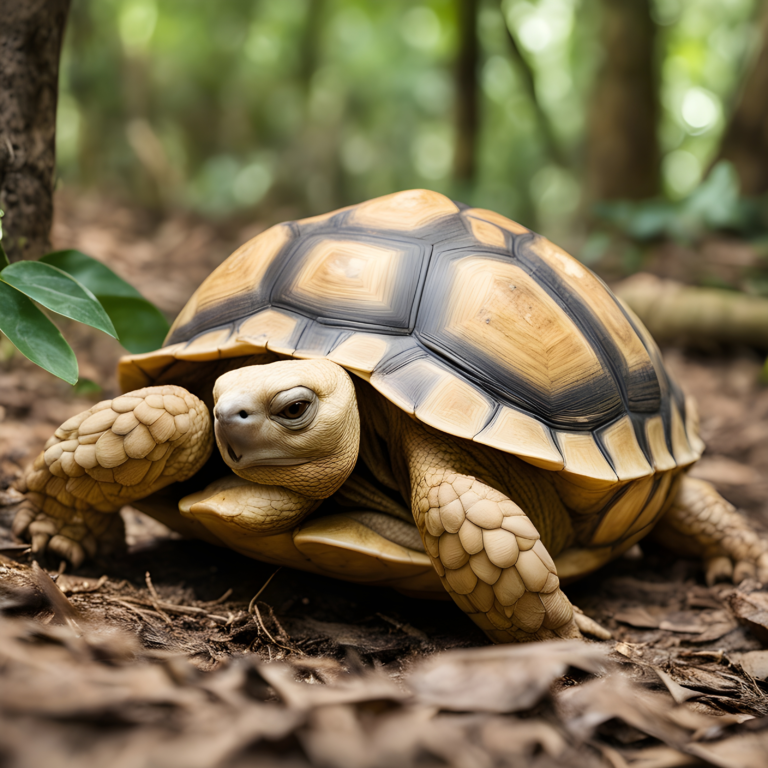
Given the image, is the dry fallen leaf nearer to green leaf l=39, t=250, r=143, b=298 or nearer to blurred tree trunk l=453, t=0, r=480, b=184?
green leaf l=39, t=250, r=143, b=298

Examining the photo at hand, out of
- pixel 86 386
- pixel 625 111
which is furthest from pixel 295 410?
pixel 625 111

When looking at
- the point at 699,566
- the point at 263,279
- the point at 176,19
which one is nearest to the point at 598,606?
the point at 699,566

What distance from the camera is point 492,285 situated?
2.10 meters

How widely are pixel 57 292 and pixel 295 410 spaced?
0.98 metres

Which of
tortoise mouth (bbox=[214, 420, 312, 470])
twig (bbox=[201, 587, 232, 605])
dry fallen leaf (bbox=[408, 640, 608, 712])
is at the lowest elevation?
twig (bbox=[201, 587, 232, 605])

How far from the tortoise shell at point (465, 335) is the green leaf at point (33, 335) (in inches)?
12.5

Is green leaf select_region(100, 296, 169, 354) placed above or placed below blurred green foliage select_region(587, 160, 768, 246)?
below

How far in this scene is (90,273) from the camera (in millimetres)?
2559

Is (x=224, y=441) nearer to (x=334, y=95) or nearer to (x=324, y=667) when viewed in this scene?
(x=324, y=667)

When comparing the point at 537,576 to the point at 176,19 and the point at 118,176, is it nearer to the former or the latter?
the point at 118,176

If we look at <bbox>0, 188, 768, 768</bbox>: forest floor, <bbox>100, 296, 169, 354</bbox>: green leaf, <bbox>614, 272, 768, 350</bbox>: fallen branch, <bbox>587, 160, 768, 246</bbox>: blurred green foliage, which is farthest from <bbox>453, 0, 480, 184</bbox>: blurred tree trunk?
<bbox>100, 296, 169, 354</bbox>: green leaf

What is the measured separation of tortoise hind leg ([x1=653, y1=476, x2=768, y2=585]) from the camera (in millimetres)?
2641

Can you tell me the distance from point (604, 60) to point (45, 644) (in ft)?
32.1

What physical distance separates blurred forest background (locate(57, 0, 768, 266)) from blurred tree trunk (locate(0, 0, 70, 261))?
62 centimetres
